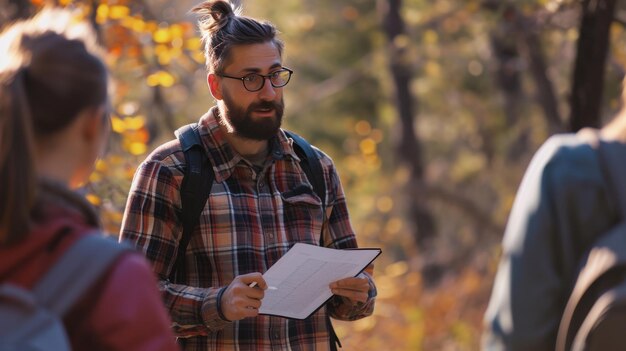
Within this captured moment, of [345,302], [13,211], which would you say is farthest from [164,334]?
[345,302]

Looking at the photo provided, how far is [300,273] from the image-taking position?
415 cm

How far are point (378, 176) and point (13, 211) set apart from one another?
23.3m

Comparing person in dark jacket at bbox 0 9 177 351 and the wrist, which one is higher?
person in dark jacket at bbox 0 9 177 351

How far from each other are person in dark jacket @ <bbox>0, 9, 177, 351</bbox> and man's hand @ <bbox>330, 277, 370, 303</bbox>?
1.74 m

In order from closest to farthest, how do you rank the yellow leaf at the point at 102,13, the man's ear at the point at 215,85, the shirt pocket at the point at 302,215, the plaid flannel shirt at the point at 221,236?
the plaid flannel shirt at the point at 221,236
the shirt pocket at the point at 302,215
the man's ear at the point at 215,85
the yellow leaf at the point at 102,13

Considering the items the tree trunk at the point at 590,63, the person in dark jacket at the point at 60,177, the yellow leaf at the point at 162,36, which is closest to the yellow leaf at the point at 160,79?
the yellow leaf at the point at 162,36

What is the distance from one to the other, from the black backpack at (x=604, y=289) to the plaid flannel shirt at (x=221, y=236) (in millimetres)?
1530

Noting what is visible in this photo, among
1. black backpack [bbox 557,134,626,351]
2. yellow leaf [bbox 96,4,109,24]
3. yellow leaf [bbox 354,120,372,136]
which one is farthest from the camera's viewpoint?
yellow leaf [bbox 354,120,372,136]

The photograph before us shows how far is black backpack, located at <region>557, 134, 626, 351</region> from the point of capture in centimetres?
279

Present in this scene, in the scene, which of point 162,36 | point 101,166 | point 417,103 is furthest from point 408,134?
point 101,166

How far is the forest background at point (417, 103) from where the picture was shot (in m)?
8.55

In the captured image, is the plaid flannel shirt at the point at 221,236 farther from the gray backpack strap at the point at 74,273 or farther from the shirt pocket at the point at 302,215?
the gray backpack strap at the point at 74,273

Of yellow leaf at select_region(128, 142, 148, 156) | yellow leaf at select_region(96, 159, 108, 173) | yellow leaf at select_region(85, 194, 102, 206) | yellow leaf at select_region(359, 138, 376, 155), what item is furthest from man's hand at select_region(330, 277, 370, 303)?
yellow leaf at select_region(359, 138, 376, 155)

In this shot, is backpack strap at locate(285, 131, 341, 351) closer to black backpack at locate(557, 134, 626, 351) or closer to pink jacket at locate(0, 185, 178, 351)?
black backpack at locate(557, 134, 626, 351)
